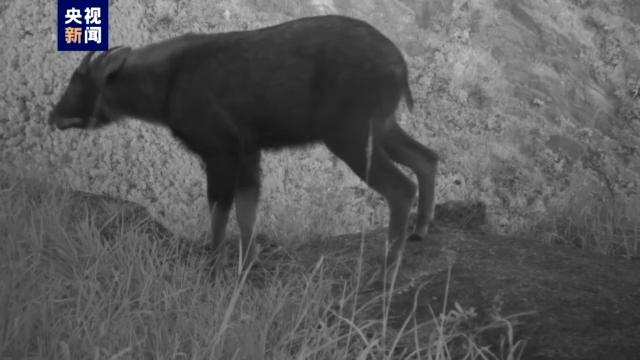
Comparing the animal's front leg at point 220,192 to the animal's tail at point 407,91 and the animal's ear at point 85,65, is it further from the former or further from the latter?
the animal's tail at point 407,91

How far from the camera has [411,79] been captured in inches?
252

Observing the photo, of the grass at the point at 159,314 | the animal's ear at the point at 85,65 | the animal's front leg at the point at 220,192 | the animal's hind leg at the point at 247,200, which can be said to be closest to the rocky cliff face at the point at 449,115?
the animal's hind leg at the point at 247,200

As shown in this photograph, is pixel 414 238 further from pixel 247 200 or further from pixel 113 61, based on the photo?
Result: pixel 113 61

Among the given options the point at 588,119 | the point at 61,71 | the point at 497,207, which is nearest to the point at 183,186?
the point at 61,71

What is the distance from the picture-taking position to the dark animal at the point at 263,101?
3.86 metres

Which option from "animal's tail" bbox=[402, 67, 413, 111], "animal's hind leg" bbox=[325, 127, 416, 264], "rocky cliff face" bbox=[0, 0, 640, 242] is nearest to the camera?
"animal's hind leg" bbox=[325, 127, 416, 264]

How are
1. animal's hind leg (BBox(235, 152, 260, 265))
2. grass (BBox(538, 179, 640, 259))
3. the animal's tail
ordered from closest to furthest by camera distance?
1. the animal's tail
2. animal's hind leg (BBox(235, 152, 260, 265))
3. grass (BBox(538, 179, 640, 259))

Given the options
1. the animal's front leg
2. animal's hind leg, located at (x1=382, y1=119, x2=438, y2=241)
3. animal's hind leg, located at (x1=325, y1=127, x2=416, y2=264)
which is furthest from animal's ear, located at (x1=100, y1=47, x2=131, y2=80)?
animal's hind leg, located at (x1=382, y1=119, x2=438, y2=241)

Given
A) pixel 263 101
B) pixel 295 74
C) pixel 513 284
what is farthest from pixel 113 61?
pixel 513 284

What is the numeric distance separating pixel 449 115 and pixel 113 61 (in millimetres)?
2931

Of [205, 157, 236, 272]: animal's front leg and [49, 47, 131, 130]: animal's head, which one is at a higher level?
[49, 47, 131, 130]: animal's head

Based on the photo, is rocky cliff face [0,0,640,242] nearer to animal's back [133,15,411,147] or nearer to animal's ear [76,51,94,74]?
animal's ear [76,51,94,74]

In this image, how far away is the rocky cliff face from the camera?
18.1 feet

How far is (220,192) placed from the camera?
4.18 meters
